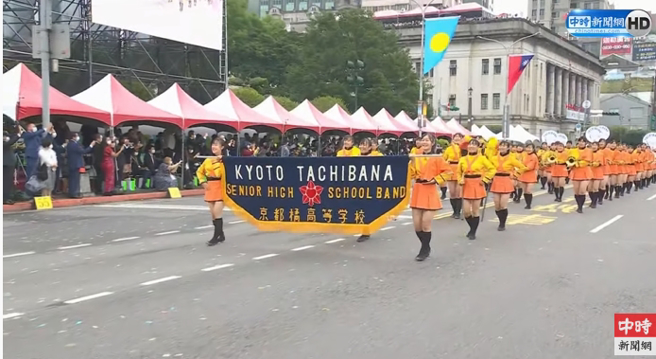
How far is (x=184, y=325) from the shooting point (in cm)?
589

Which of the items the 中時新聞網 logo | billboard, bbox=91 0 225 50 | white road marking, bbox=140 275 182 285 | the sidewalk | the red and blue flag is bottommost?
white road marking, bbox=140 275 182 285

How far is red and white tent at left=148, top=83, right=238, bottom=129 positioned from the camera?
21.3m

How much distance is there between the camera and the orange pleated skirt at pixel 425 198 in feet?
30.0

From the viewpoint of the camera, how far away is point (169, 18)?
29812 mm

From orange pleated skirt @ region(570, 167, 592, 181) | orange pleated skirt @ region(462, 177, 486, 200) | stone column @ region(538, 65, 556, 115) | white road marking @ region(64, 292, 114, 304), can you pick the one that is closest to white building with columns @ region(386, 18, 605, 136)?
stone column @ region(538, 65, 556, 115)

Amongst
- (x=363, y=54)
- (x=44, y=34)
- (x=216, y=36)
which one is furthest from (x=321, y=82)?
(x=44, y=34)

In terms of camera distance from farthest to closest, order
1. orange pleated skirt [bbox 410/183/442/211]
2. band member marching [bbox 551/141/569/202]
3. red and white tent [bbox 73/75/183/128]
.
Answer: band member marching [bbox 551/141/569/202]
red and white tent [bbox 73/75/183/128]
orange pleated skirt [bbox 410/183/442/211]

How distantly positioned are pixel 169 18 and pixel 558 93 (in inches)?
3027

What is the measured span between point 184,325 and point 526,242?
685 cm

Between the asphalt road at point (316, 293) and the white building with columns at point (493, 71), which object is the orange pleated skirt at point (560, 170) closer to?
the asphalt road at point (316, 293)

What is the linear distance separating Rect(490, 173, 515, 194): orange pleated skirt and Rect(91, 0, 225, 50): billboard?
19.1 meters

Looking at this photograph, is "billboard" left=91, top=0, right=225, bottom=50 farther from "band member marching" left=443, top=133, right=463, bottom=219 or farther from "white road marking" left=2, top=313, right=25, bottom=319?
"white road marking" left=2, top=313, right=25, bottom=319

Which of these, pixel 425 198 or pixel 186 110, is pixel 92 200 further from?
pixel 425 198

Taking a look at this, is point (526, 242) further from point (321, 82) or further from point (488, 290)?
point (321, 82)
